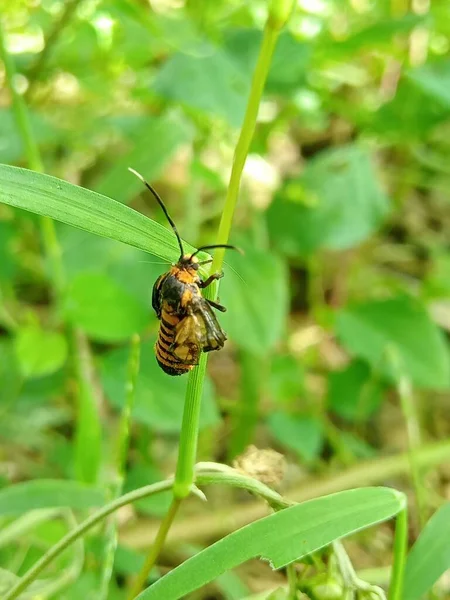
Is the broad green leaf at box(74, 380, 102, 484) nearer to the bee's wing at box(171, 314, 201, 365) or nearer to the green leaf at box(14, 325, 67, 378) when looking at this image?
the green leaf at box(14, 325, 67, 378)

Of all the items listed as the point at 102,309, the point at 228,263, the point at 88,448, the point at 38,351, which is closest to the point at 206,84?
the point at 228,263

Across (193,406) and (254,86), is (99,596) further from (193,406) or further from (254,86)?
(254,86)

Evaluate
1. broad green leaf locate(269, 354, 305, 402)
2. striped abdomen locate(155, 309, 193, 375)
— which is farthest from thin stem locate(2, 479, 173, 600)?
broad green leaf locate(269, 354, 305, 402)

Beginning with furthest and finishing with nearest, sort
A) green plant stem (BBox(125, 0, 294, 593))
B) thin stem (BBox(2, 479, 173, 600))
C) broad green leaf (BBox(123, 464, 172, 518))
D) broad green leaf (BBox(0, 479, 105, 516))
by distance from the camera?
broad green leaf (BBox(123, 464, 172, 518)), broad green leaf (BBox(0, 479, 105, 516)), thin stem (BBox(2, 479, 173, 600)), green plant stem (BBox(125, 0, 294, 593))

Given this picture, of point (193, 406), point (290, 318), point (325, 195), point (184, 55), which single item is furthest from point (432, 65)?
point (193, 406)

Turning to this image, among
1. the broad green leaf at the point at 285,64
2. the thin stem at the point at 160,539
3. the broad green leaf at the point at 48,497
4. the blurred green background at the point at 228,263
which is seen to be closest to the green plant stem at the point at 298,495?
the blurred green background at the point at 228,263

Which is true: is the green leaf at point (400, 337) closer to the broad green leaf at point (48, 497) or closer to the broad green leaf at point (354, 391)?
the broad green leaf at point (354, 391)

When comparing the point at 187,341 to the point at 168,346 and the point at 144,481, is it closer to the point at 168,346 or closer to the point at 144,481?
the point at 168,346
